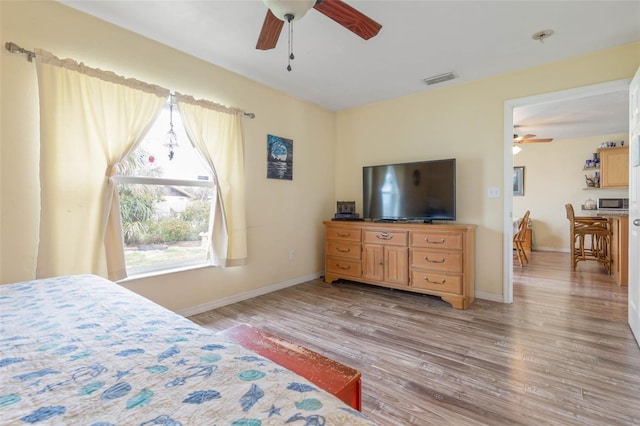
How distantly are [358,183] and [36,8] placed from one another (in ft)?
11.7

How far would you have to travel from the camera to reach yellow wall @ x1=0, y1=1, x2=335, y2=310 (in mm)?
1975

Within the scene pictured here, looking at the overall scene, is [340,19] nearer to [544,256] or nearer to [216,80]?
[216,80]

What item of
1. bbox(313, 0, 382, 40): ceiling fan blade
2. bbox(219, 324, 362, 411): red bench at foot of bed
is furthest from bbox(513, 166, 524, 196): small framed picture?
bbox(219, 324, 362, 411): red bench at foot of bed

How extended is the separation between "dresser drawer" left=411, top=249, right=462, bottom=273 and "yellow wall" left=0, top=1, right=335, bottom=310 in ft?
5.01

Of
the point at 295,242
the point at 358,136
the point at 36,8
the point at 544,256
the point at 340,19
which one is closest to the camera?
the point at 340,19

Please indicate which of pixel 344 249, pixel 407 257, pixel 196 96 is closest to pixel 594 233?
pixel 407 257

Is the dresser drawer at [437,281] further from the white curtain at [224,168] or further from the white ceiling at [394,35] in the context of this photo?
the white ceiling at [394,35]

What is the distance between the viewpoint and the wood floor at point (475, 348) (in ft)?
5.17

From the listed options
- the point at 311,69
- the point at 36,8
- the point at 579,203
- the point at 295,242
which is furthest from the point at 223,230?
the point at 579,203

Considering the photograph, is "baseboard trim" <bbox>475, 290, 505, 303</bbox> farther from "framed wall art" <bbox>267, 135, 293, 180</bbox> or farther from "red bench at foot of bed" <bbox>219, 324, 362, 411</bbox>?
"red bench at foot of bed" <bbox>219, 324, 362, 411</bbox>

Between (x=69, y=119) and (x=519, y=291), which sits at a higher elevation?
(x=69, y=119)

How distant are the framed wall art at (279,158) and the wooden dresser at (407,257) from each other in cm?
90

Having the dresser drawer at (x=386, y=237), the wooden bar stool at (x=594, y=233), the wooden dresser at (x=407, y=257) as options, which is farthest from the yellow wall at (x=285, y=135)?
the wooden bar stool at (x=594, y=233)

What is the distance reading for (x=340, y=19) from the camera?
1890 millimetres
